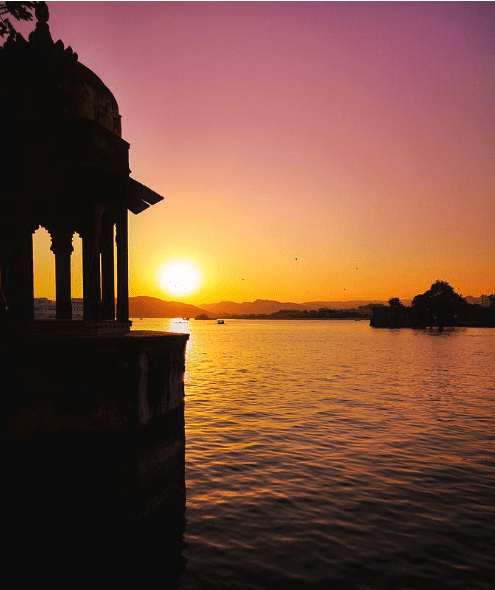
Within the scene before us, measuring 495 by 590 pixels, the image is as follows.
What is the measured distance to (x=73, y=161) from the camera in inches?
365

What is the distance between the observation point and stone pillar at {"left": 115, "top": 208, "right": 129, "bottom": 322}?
10852mm

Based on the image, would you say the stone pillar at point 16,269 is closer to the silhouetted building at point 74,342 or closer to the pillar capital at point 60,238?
the silhouetted building at point 74,342

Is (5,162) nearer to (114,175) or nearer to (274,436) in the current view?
(114,175)

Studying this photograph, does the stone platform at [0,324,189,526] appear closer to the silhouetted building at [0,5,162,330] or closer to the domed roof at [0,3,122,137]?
the silhouetted building at [0,5,162,330]

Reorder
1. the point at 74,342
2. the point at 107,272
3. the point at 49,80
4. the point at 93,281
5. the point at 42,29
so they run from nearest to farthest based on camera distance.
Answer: the point at 74,342 < the point at 49,80 < the point at 93,281 < the point at 42,29 < the point at 107,272

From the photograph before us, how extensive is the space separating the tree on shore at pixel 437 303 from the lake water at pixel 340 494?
12217 centimetres

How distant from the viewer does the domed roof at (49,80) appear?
9.48 metres

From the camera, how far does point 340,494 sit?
430 inches

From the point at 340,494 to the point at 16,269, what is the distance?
9385 millimetres

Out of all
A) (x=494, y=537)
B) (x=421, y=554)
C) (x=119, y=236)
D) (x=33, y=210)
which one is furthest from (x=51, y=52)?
(x=494, y=537)

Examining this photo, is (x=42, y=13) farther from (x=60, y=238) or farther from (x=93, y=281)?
(x=93, y=281)

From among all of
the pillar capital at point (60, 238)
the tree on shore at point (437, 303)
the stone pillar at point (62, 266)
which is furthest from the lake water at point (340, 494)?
the tree on shore at point (437, 303)

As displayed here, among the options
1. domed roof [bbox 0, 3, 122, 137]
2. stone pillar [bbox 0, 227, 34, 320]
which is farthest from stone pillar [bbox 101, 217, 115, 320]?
domed roof [bbox 0, 3, 122, 137]

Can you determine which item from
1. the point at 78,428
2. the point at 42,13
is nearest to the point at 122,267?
the point at 78,428
